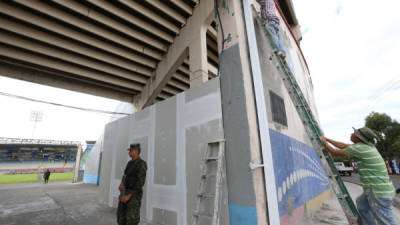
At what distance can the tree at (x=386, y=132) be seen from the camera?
25.6 metres

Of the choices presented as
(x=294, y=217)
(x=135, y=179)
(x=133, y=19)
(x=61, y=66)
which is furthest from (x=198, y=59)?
(x=61, y=66)

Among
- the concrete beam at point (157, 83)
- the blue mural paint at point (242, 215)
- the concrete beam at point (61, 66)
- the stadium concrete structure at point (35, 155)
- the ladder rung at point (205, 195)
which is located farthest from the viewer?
the stadium concrete structure at point (35, 155)

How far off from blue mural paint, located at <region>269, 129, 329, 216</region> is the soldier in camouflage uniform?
2.32 meters

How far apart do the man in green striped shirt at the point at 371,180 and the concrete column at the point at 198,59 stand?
3153 mm

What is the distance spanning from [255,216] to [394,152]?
3563 cm

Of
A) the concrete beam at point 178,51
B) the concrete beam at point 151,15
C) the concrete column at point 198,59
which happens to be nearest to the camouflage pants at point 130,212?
the concrete column at point 198,59

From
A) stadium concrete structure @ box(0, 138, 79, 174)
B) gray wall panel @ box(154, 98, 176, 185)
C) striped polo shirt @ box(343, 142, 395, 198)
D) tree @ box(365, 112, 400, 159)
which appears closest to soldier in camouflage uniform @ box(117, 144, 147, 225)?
gray wall panel @ box(154, 98, 176, 185)

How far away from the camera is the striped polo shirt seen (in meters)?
2.22

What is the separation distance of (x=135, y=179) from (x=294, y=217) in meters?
3.14

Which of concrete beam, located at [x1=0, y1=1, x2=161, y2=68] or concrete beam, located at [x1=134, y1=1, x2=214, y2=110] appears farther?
concrete beam, located at [x1=134, y1=1, x2=214, y2=110]

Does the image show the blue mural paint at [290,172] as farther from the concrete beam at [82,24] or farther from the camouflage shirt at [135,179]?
the concrete beam at [82,24]

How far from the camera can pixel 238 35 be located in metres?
3.08

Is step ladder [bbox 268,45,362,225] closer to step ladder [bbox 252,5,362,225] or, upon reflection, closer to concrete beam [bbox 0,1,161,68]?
step ladder [bbox 252,5,362,225]

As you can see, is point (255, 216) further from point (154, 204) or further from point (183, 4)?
point (183, 4)
